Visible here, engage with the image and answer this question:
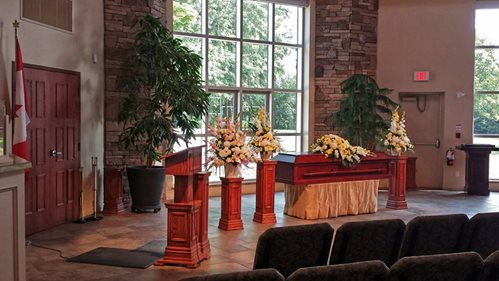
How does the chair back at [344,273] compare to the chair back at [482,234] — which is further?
the chair back at [482,234]

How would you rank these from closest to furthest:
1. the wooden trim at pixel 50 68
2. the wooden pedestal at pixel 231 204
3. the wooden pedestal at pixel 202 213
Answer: the wooden pedestal at pixel 202 213
the wooden trim at pixel 50 68
the wooden pedestal at pixel 231 204

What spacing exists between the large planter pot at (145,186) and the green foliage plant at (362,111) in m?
3.66

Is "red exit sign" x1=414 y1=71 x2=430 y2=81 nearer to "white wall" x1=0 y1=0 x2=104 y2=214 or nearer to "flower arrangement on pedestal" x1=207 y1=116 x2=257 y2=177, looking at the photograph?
"flower arrangement on pedestal" x1=207 y1=116 x2=257 y2=177

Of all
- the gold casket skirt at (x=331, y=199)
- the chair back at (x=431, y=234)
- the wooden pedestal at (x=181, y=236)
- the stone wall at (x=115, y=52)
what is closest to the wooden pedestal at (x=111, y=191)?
the stone wall at (x=115, y=52)

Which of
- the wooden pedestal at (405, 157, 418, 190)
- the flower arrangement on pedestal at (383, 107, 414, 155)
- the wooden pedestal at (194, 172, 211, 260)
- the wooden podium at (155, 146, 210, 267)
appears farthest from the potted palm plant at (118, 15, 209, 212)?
the wooden pedestal at (405, 157, 418, 190)

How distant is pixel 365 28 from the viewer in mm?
10430

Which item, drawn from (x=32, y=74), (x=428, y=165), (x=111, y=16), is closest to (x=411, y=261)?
(x=32, y=74)

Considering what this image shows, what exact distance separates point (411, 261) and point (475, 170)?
26.6 ft

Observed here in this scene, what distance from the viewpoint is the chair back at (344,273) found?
240 cm

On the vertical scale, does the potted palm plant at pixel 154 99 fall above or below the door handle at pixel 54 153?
above

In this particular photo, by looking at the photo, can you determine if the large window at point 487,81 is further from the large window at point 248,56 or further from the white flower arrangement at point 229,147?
the white flower arrangement at point 229,147

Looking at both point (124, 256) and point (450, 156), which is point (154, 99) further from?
point (450, 156)

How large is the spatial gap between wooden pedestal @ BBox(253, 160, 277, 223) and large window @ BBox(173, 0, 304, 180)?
2.33 metres

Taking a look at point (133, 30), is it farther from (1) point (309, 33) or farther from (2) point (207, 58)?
(1) point (309, 33)
